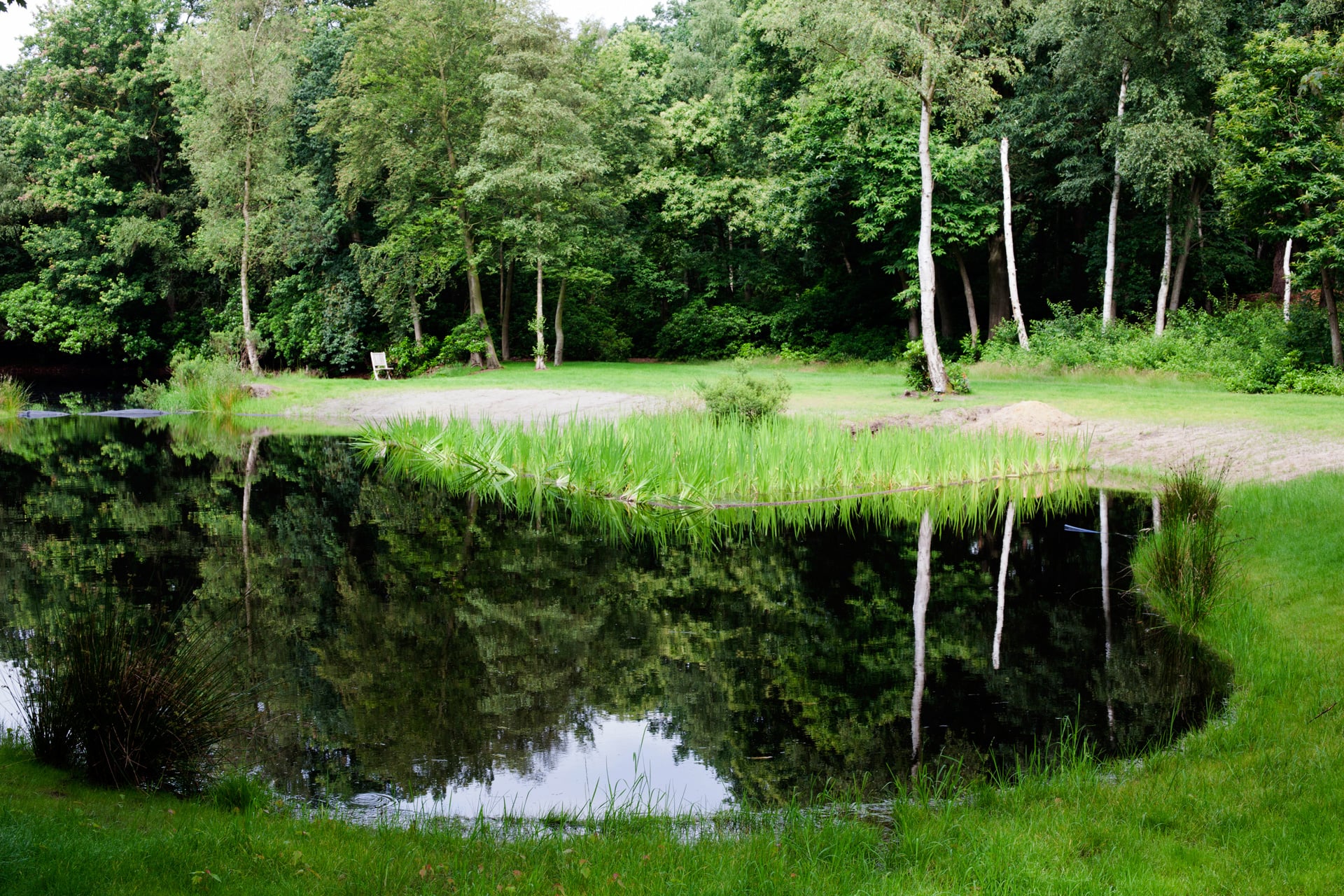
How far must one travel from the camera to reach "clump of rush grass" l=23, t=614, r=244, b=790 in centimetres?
444

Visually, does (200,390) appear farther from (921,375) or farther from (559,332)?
(921,375)

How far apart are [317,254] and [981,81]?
24718 millimetres

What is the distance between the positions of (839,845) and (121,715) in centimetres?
310

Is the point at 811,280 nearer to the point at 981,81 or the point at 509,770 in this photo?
the point at 981,81

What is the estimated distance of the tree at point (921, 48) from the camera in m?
18.2

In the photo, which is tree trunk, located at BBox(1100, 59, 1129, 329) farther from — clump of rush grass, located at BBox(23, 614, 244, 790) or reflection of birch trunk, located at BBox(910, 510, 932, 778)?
clump of rush grass, located at BBox(23, 614, 244, 790)

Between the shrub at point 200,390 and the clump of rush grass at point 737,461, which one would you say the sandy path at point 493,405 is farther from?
the shrub at point 200,390

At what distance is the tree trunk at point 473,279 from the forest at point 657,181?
97 mm

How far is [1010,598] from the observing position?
8305 millimetres

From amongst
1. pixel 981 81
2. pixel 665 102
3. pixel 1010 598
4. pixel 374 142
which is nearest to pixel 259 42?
pixel 374 142

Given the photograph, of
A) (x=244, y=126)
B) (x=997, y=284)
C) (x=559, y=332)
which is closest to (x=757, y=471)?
(x=997, y=284)

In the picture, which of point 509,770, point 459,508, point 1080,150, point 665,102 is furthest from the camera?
point 665,102

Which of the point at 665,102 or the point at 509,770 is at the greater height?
the point at 665,102

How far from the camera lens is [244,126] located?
32875 millimetres
